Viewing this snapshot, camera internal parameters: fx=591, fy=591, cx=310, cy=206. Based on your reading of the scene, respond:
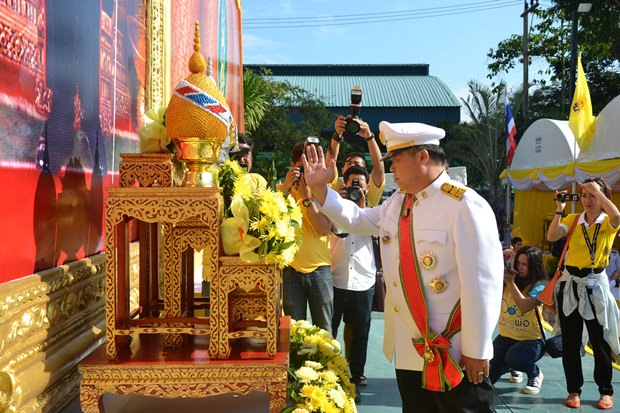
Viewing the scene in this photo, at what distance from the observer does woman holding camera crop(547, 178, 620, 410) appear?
4266mm

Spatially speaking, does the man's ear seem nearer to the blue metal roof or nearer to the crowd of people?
the crowd of people

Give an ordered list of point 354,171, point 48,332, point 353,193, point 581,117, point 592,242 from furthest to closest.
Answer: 1. point 581,117
2. point 592,242
3. point 354,171
4. point 353,193
5. point 48,332

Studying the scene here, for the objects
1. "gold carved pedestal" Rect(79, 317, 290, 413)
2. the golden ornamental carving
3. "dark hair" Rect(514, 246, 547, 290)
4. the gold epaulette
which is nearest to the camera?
"gold carved pedestal" Rect(79, 317, 290, 413)

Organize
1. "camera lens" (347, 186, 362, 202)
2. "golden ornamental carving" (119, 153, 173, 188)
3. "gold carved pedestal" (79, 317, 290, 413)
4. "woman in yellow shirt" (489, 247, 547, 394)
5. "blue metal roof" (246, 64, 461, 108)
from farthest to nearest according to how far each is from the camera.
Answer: "blue metal roof" (246, 64, 461, 108) < "woman in yellow shirt" (489, 247, 547, 394) < "camera lens" (347, 186, 362, 202) < "golden ornamental carving" (119, 153, 173, 188) < "gold carved pedestal" (79, 317, 290, 413)

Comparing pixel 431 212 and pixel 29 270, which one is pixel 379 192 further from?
pixel 29 270

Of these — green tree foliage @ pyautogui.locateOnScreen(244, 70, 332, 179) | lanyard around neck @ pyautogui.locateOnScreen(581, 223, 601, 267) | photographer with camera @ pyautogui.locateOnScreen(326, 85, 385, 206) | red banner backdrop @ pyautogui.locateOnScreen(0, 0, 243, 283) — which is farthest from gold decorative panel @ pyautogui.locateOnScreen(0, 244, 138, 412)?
green tree foliage @ pyautogui.locateOnScreen(244, 70, 332, 179)

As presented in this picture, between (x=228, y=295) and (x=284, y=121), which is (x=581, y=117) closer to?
(x=284, y=121)

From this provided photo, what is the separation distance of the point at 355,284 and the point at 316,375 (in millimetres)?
1803

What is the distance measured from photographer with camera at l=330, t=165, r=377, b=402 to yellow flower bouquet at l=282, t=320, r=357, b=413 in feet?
3.89

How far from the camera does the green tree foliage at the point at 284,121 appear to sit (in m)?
16.4

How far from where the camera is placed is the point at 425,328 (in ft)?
8.07

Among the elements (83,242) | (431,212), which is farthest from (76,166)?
(431,212)

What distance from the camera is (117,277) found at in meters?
2.20

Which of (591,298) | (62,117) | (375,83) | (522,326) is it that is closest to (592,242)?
(591,298)
